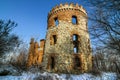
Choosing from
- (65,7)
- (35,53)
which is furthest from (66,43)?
(35,53)

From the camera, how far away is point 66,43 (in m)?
15.6

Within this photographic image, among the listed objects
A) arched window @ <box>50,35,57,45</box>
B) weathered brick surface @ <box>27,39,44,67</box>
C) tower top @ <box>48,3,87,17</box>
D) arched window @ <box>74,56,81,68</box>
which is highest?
tower top @ <box>48,3,87,17</box>

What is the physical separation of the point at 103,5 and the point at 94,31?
1.64m

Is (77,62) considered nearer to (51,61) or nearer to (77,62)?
(77,62)

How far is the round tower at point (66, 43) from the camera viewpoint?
49.2 feet

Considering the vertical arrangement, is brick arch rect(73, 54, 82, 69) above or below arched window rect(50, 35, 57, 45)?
below

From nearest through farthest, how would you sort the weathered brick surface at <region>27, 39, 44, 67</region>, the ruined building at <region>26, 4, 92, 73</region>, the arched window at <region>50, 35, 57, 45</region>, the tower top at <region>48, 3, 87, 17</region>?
the ruined building at <region>26, 4, 92, 73</region>
the arched window at <region>50, 35, 57, 45</region>
the tower top at <region>48, 3, 87, 17</region>
the weathered brick surface at <region>27, 39, 44, 67</region>

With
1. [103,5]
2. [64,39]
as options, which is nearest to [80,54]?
[64,39]

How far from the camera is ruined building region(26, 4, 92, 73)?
49.2 ft

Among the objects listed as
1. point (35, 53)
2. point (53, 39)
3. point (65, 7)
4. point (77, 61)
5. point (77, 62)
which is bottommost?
point (77, 62)

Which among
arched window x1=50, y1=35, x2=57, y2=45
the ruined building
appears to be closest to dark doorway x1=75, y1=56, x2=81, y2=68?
the ruined building

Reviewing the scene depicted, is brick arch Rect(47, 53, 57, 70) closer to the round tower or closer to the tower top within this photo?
the round tower

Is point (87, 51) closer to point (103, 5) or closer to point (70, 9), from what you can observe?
point (70, 9)

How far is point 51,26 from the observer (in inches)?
685
